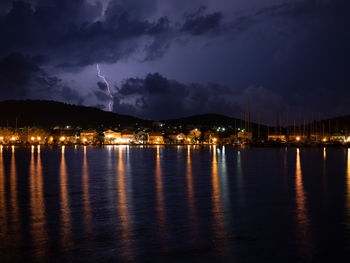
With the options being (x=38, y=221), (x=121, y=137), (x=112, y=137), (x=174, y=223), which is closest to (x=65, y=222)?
(x=38, y=221)

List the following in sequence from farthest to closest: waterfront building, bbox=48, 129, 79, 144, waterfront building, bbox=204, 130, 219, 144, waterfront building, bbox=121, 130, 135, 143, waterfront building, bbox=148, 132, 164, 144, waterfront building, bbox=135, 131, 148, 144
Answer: waterfront building, bbox=121, 130, 135, 143
waterfront building, bbox=204, 130, 219, 144
waterfront building, bbox=48, 129, 79, 144
waterfront building, bbox=148, 132, 164, 144
waterfront building, bbox=135, 131, 148, 144

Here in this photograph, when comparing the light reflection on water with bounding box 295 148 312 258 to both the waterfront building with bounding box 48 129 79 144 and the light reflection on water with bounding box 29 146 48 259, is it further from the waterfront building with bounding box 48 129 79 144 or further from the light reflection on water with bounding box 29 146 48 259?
the waterfront building with bounding box 48 129 79 144

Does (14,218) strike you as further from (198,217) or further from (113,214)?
(198,217)

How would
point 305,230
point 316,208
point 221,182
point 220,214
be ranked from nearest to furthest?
point 305,230 < point 220,214 < point 316,208 < point 221,182

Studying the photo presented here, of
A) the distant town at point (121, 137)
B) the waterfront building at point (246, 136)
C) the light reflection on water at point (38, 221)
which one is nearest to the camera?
the light reflection on water at point (38, 221)

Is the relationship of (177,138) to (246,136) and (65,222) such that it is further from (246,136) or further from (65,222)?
(65,222)

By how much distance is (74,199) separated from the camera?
18406 mm

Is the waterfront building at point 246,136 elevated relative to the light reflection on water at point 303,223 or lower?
elevated

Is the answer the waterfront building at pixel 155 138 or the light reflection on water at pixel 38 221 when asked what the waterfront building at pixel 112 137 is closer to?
the waterfront building at pixel 155 138

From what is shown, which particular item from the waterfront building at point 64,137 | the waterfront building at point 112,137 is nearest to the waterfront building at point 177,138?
the waterfront building at point 112,137

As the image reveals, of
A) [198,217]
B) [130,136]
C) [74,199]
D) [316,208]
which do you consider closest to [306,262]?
[198,217]

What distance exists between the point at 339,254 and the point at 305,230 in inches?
97.5

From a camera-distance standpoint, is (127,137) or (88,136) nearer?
(88,136)

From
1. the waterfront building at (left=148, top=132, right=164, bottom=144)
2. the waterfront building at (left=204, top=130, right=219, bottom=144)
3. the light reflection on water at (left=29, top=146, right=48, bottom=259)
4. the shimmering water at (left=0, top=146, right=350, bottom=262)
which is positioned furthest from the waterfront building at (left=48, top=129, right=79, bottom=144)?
the shimmering water at (left=0, top=146, right=350, bottom=262)
